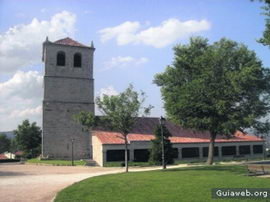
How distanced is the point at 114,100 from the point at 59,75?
82.8 feet

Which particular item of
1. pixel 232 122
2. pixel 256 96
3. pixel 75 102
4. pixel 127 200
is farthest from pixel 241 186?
pixel 75 102

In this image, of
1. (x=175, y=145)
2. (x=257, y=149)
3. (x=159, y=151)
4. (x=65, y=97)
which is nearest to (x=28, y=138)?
(x=65, y=97)

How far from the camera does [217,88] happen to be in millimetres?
Result: 34000

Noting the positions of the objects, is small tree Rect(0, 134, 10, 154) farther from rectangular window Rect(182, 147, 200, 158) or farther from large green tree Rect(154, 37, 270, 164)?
large green tree Rect(154, 37, 270, 164)

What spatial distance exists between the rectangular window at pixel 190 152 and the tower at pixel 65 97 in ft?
44.1

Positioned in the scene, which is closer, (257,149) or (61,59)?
(61,59)

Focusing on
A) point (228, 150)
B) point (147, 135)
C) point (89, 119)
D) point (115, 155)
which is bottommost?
point (115, 155)

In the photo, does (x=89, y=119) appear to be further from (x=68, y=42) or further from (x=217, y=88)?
(x=68, y=42)

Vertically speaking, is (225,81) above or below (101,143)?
above

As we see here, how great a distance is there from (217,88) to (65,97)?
23726 mm

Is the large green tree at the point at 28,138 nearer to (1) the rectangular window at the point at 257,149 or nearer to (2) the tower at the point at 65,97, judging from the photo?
(2) the tower at the point at 65,97

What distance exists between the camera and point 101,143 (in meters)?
41.7

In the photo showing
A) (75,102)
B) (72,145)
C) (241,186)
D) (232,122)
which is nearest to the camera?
(241,186)

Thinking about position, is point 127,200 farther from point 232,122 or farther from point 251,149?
point 251,149
